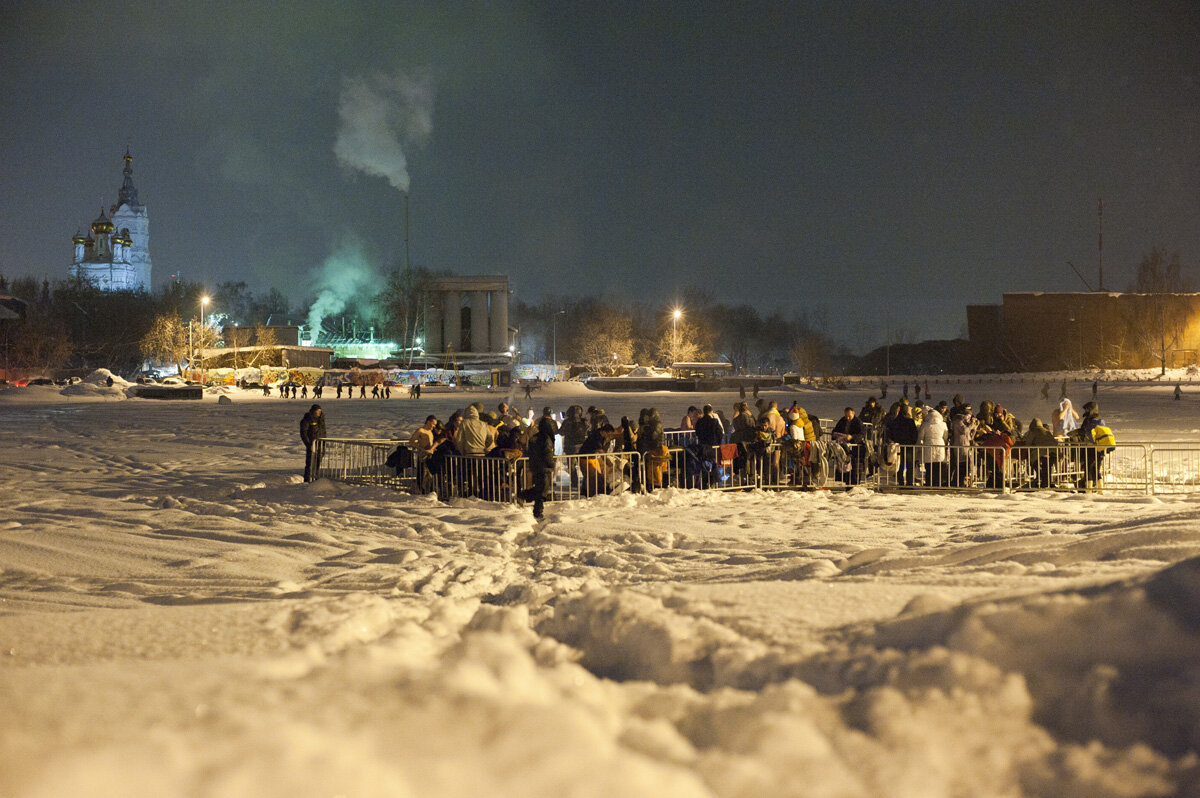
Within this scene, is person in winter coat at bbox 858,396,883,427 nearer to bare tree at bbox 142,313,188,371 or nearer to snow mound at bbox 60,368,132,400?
snow mound at bbox 60,368,132,400

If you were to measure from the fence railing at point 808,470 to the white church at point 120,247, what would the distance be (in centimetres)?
13446

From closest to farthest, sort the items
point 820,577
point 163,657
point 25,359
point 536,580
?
point 163,657
point 820,577
point 536,580
point 25,359

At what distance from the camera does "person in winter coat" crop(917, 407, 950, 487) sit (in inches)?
579

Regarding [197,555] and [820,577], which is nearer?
[820,577]

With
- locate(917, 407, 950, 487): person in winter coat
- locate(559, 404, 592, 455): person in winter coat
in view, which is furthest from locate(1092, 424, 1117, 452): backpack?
locate(559, 404, 592, 455): person in winter coat

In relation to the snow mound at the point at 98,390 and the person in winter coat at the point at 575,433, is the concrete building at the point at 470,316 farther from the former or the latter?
the person in winter coat at the point at 575,433

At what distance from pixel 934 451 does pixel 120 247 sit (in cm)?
15981

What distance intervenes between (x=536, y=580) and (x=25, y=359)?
87.8m

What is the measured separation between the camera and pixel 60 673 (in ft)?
13.8

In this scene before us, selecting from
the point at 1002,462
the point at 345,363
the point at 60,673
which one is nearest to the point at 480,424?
the point at 1002,462

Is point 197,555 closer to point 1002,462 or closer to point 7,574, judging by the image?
point 7,574

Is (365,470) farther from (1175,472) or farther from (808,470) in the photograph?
(1175,472)

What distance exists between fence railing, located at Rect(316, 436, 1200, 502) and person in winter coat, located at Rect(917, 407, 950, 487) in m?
0.02

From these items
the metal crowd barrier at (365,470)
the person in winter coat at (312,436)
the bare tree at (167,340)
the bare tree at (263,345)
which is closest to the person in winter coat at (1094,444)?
the metal crowd barrier at (365,470)
